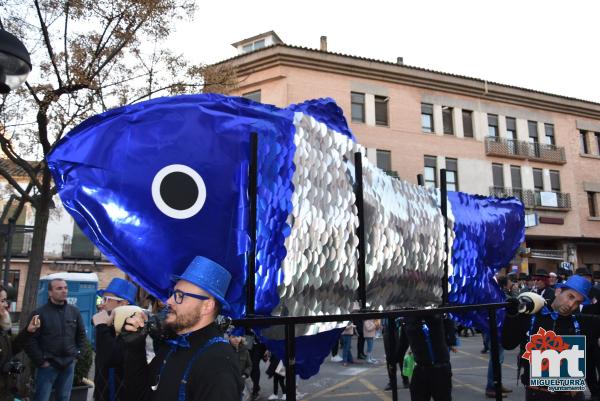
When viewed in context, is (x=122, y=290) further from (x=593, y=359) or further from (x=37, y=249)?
(x=593, y=359)

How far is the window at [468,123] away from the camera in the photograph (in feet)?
66.7

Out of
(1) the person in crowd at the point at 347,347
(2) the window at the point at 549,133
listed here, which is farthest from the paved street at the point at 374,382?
(2) the window at the point at 549,133

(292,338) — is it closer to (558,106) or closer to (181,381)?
(181,381)

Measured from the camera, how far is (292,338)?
1.77 meters

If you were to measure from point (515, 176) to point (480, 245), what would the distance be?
773 inches

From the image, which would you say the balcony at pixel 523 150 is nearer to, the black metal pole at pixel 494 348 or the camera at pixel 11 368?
the black metal pole at pixel 494 348

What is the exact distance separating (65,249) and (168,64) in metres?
18.3

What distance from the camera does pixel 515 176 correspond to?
21.0m

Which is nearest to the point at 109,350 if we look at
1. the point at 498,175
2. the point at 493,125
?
the point at 498,175

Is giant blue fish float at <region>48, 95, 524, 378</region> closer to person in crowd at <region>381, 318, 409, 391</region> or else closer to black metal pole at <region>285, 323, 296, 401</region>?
black metal pole at <region>285, 323, 296, 401</region>

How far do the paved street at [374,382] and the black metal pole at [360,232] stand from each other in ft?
16.6

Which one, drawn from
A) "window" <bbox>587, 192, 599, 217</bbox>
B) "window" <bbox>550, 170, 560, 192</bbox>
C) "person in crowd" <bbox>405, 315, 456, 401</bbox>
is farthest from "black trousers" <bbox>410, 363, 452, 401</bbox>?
"window" <bbox>587, 192, 599, 217</bbox>

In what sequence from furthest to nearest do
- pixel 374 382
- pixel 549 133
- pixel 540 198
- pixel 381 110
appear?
pixel 549 133, pixel 540 198, pixel 381 110, pixel 374 382

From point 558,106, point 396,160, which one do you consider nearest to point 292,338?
point 396,160
